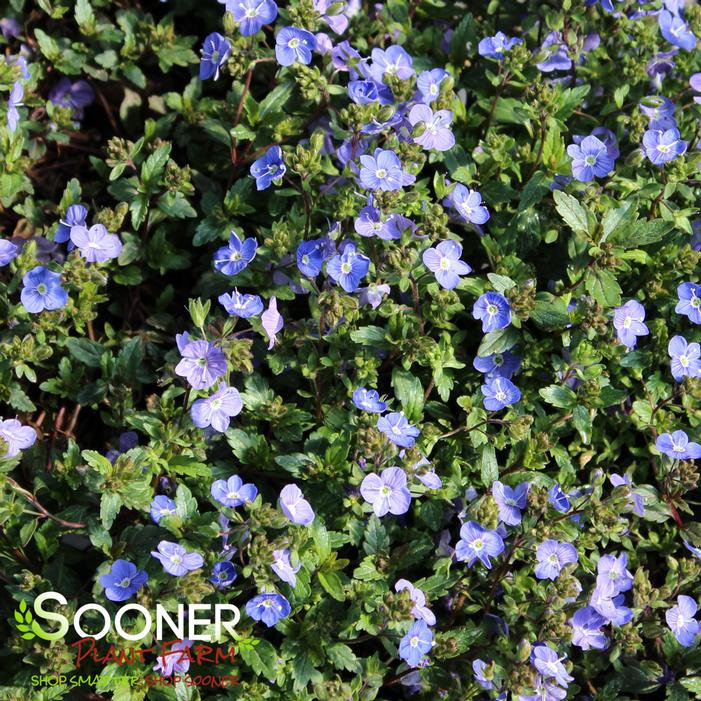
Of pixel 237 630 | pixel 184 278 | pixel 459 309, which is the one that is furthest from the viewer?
pixel 184 278

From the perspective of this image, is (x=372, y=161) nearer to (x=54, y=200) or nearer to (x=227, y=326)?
(x=227, y=326)

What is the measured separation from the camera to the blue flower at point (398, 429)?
12.0 ft

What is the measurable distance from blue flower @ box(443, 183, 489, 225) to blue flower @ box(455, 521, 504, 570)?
1.31 metres

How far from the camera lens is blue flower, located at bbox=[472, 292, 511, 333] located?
12.7ft

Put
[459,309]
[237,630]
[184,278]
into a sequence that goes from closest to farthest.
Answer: [237,630], [459,309], [184,278]

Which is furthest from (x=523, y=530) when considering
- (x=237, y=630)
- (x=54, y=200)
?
(x=54, y=200)

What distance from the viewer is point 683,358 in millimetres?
4074

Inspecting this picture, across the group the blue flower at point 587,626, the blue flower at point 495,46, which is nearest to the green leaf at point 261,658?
the blue flower at point 587,626

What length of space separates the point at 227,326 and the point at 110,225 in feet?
2.53

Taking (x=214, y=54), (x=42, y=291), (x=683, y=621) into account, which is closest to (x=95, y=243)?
(x=42, y=291)

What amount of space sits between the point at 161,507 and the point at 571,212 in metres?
2.07

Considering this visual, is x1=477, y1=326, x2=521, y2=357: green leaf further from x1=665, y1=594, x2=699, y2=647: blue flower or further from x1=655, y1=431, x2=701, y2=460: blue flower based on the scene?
x1=665, y1=594, x2=699, y2=647: blue flower

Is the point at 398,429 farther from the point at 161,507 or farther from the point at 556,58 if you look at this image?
the point at 556,58

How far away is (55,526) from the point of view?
381cm
